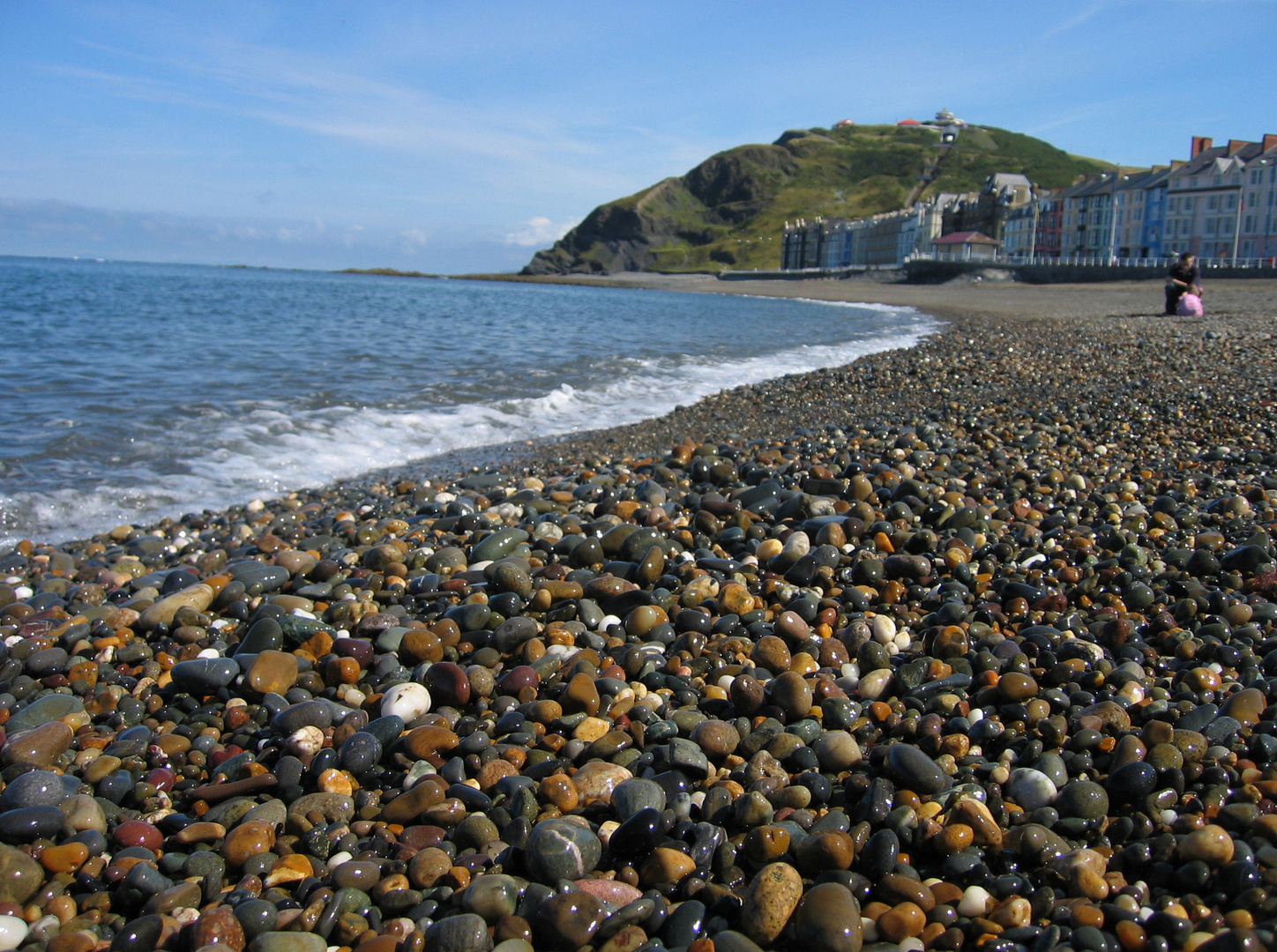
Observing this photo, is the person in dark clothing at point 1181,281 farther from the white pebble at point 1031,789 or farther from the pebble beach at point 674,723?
the white pebble at point 1031,789

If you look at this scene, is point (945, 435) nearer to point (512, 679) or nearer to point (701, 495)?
point (701, 495)

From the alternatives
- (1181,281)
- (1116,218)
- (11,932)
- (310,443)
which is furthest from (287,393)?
(1116,218)

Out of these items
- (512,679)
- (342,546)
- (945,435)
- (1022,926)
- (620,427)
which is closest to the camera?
(1022,926)

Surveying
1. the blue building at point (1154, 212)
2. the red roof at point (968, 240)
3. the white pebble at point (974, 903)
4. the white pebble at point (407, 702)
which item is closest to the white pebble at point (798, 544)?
the white pebble at point (407, 702)

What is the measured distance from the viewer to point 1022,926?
1.86m

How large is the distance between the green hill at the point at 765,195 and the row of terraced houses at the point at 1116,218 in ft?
145

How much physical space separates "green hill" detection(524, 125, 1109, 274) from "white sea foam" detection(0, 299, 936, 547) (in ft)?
479

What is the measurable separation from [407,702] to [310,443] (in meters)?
6.36

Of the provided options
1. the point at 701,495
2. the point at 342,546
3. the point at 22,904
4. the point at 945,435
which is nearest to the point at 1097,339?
the point at 945,435

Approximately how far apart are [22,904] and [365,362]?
13.6 metres

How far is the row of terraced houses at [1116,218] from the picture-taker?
6084cm

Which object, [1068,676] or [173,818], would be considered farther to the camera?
[1068,676]

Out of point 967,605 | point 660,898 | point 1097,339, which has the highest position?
point 1097,339

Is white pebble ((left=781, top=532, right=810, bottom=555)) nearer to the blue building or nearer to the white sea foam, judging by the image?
the white sea foam
